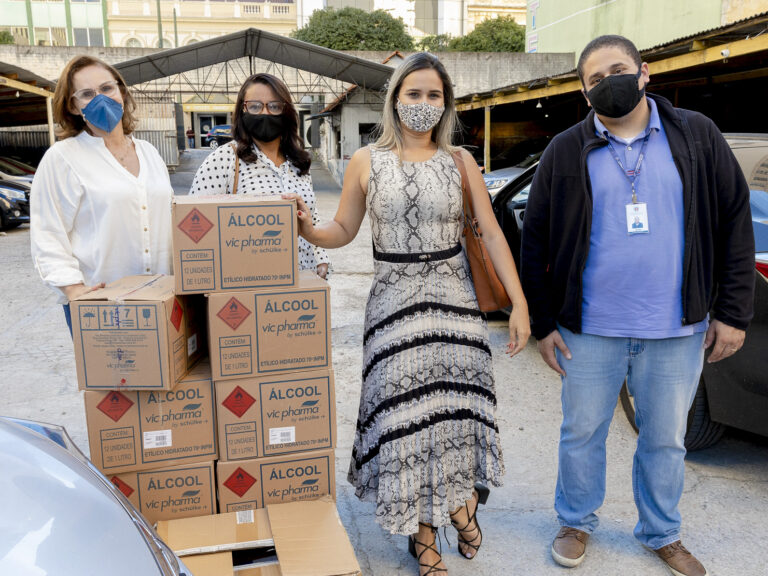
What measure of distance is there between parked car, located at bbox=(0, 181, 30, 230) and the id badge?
494 inches

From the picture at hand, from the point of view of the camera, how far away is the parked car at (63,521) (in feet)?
4.09

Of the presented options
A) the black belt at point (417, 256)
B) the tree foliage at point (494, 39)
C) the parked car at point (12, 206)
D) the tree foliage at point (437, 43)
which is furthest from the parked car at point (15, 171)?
the tree foliage at point (437, 43)

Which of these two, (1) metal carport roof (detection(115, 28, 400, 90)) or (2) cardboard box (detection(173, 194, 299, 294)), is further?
(1) metal carport roof (detection(115, 28, 400, 90))

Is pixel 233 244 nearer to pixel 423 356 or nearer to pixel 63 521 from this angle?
pixel 423 356

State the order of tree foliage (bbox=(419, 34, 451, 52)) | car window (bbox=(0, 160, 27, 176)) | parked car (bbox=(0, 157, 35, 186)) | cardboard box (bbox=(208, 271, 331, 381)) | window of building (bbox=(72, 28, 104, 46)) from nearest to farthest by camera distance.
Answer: cardboard box (bbox=(208, 271, 331, 381)), parked car (bbox=(0, 157, 35, 186)), car window (bbox=(0, 160, 27, 176)), tree foliage (bbox=(419, 34, 451, 52)), window of building (bbox=(72, 28, 104, 46))

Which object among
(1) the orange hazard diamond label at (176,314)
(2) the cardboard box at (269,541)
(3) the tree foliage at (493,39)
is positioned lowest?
(2) the cardboard box at (269,541)

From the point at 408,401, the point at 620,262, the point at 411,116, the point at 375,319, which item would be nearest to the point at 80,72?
the point at 411,116

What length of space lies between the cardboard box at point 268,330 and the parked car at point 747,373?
176 cm

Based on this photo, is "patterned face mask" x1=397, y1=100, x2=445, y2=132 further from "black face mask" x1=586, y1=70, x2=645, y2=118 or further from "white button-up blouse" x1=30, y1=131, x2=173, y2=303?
"white button-up blouse" x1=30, y1=131, x2=173, y2=303

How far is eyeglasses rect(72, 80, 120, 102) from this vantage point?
2.51 metres

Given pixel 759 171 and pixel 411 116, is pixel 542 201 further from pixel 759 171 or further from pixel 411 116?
pixel 759 171

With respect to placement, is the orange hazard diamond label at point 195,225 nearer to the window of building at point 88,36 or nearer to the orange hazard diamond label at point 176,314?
the orange hazard diamond label at point 176,314

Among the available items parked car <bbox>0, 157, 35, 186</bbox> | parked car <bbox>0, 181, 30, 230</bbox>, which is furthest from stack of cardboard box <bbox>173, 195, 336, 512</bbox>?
parked car <bbox>0, 157, 35, 186</bbox>

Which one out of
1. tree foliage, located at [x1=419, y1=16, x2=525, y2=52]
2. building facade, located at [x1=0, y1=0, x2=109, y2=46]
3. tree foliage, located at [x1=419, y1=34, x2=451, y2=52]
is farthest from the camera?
building facade, located at [x1=0, y1=0, x2=109, y2=46]
